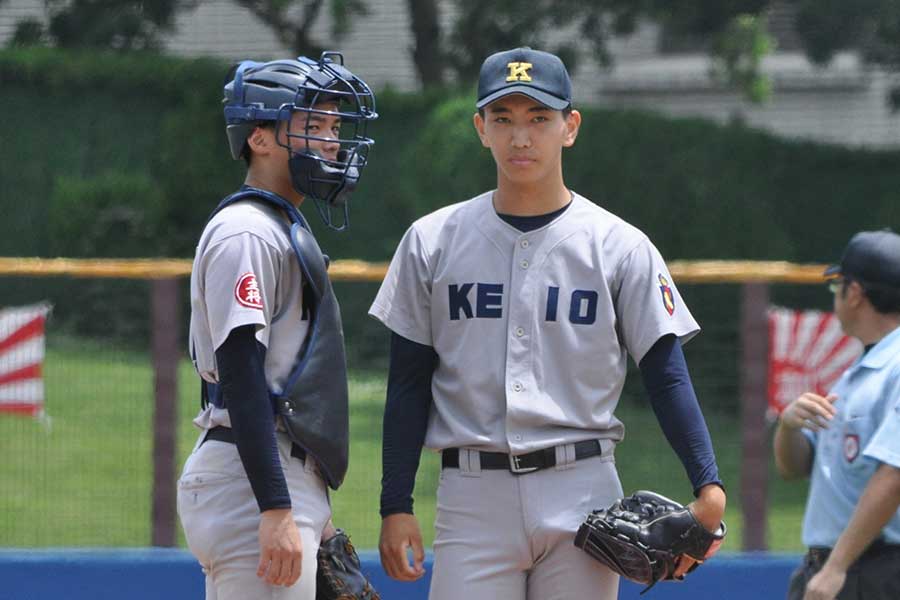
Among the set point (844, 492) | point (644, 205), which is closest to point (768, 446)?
point (844, 492)

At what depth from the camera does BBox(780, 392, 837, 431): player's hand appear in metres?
4.18

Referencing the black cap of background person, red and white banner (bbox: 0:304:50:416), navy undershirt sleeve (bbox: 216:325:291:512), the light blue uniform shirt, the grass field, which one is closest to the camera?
navy undershirt sleeve (bbox: 216:325:291:512)

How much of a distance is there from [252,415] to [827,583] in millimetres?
1702

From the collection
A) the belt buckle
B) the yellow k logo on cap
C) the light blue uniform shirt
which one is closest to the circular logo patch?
the light blue uniform shirt

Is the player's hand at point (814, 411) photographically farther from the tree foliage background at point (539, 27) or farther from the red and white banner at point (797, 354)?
the tree foliage background at point (539, 27)

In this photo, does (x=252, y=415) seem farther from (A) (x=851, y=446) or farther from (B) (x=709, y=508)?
(A) (x=851, y=446)

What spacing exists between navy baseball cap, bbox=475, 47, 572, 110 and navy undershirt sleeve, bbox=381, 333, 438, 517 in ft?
2.09

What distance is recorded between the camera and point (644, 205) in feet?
40.9

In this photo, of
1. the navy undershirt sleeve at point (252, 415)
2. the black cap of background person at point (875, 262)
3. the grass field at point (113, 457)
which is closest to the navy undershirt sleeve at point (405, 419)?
the navy undershirt sleeve at point (252, 415)

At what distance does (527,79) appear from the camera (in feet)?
11.7

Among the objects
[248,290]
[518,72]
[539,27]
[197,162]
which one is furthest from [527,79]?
[539,27]

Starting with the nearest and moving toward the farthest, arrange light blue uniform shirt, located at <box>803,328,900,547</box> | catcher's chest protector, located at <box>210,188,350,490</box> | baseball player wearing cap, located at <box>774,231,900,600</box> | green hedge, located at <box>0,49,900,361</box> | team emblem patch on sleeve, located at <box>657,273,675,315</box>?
1. catcher's chest protector, located at <box>210,188,350,490</box>
2. team emblem patch on sleeve, located at <box>657,273,675,315</box>
3. baseball player wearing cap, located at <box>774,231,900,600</box>
4. light blue uniform shirt, located at <box>803,328,900,547</box>
5. green hedge, located at <box>0,49,900,361</box>

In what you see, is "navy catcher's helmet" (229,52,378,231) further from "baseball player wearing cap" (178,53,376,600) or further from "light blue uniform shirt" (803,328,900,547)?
"light blue uniform shirt" (803,328,900,547)

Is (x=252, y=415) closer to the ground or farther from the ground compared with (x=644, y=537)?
farther from the ground
